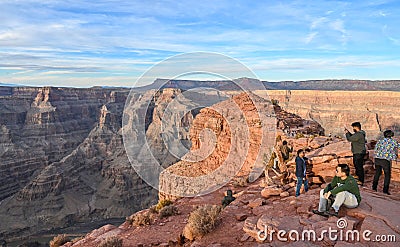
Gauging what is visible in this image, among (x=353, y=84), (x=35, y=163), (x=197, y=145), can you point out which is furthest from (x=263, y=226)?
(x=353, y=84)

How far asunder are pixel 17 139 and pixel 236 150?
7163cm

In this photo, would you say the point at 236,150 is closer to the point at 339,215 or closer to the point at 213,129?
the point at 213,129

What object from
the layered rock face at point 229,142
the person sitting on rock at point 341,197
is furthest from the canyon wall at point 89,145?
the person sitting on rock at point 341,197

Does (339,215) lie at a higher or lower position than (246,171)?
higher

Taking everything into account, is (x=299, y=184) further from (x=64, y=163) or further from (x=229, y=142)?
(x=64, y=163)

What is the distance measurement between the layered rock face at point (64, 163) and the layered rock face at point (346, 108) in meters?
25.8

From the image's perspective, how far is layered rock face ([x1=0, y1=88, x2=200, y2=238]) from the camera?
168ft

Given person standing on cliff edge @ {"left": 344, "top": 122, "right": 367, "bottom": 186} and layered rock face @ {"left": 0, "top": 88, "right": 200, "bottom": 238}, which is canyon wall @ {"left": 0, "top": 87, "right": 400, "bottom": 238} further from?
person standing on cliff edge @ {"left": 344, "top": 122, "right": 367, "bottom": 186}

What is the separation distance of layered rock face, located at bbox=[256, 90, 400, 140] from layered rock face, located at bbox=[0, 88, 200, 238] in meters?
25.8

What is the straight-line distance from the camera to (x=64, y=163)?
62.2 metres

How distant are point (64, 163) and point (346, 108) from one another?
5612 centimetres

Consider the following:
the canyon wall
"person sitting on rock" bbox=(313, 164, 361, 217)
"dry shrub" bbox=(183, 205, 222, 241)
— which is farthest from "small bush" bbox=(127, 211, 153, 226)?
the canyon wall

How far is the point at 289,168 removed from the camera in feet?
36.6

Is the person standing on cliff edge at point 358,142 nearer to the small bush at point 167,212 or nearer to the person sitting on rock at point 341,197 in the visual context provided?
the person sitting on rock at point 341,197
